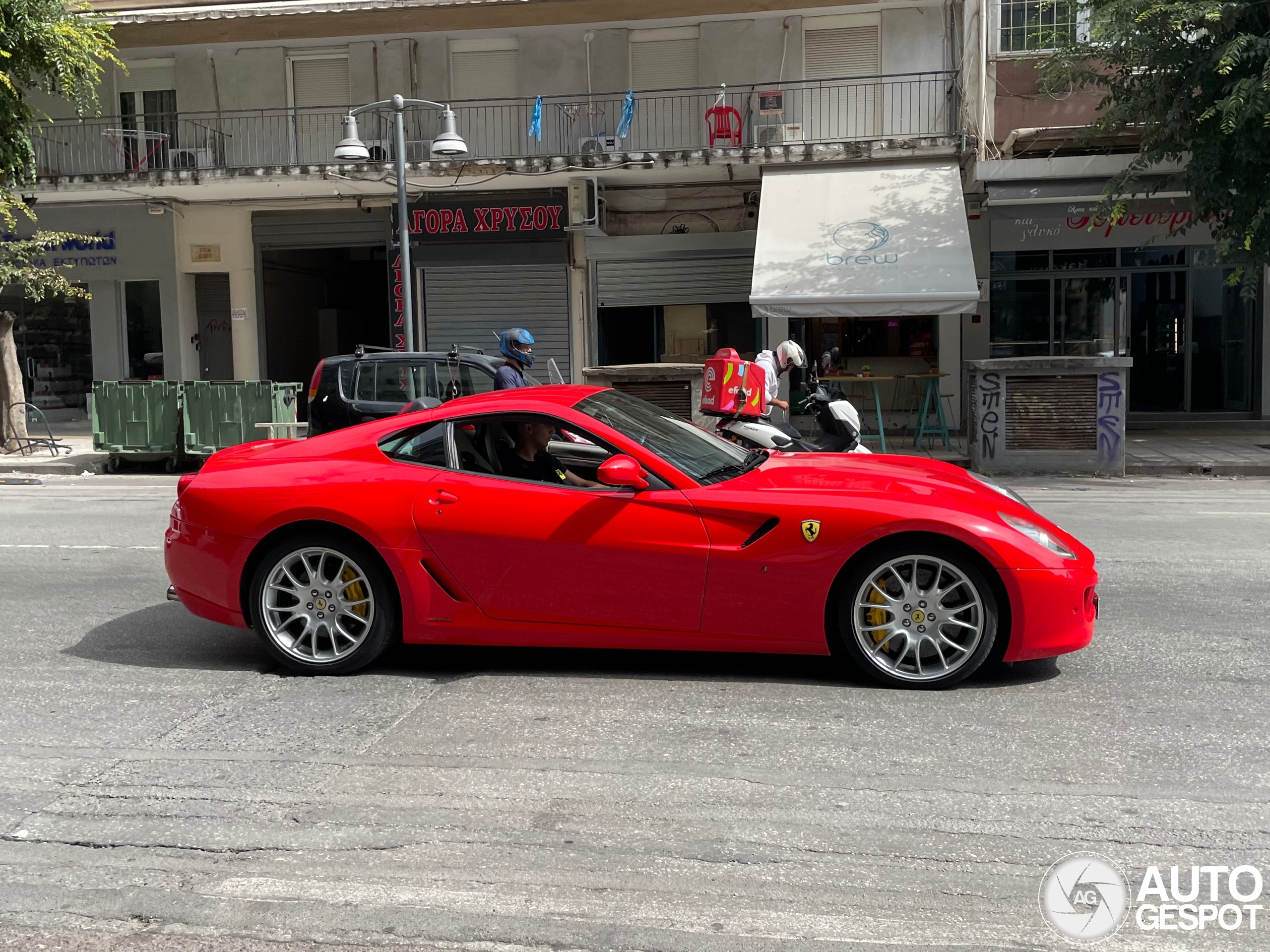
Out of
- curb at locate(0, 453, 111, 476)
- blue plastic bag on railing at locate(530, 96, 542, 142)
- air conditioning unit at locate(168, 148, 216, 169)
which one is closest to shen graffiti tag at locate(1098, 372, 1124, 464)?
blue plastic bag on railing at locate(530, 96, 542, 142)

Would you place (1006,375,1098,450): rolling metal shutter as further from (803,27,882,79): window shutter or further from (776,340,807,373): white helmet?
(803,27,882,79): window shutter

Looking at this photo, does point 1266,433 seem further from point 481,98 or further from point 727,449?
point 727,449

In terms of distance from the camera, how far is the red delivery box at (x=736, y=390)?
10844 millimetres

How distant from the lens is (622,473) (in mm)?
5375

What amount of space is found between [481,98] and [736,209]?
5.08 metres

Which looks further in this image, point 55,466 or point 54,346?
point 54,346

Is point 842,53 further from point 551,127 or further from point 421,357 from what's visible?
point 421,357

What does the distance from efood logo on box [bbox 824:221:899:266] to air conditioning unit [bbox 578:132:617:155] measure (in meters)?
4.75

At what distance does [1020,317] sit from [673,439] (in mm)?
16448

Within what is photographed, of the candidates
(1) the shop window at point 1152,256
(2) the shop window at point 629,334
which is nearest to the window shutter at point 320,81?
(2) the shop window at point 629,334

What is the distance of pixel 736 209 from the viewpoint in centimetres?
2188

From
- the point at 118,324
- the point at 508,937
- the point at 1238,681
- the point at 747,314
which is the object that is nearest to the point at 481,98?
the point at 747,314

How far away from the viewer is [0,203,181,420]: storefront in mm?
23578

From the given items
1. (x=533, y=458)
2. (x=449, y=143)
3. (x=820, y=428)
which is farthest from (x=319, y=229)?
(x=533, y=458)
